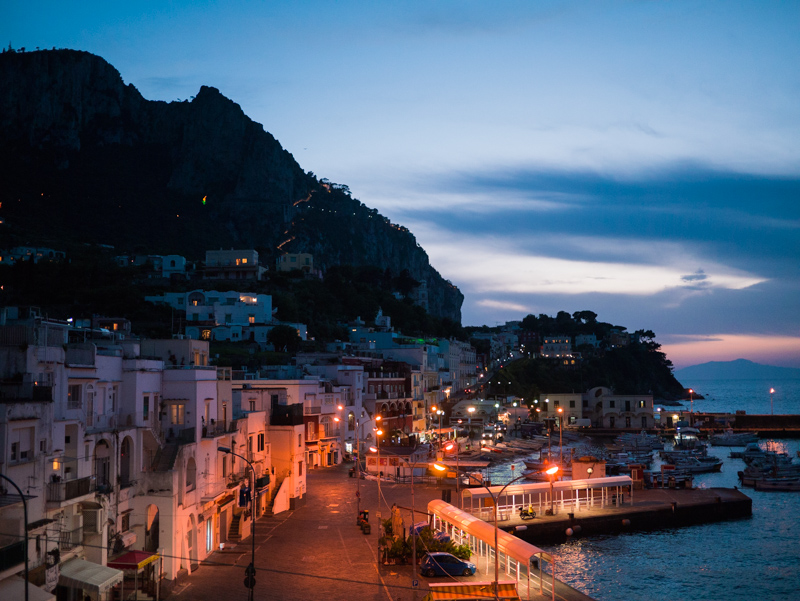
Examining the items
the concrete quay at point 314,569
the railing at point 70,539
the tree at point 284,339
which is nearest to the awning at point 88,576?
the railing at point 70,539

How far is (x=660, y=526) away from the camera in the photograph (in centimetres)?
5338

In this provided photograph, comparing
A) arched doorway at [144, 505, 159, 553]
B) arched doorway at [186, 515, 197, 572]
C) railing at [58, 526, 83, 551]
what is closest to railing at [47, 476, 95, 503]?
railing at [58, 526, 83, 551]

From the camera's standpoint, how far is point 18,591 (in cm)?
2266

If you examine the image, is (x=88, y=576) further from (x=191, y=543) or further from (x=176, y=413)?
(x=176, y=413)

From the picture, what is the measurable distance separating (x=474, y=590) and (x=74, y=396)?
16704 millimetres

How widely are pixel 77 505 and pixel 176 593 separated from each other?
5.45 metres

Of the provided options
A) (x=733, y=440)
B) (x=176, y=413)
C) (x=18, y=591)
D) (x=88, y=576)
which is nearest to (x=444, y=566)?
(x=176, y=413)

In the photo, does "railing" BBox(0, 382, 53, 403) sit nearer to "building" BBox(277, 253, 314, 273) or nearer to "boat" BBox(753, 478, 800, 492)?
"boat" BBox(753, 478, 800, 492)

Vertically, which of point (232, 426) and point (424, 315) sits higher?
point (424, 315)

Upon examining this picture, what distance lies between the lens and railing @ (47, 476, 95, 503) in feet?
83.0

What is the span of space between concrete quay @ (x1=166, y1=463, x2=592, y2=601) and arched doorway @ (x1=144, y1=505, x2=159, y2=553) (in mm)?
1868

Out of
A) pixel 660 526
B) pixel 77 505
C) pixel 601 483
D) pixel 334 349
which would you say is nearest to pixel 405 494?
pixel 601 483

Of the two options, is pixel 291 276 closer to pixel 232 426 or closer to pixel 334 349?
pixel 334 349

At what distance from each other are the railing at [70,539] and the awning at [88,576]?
20.2 inches
